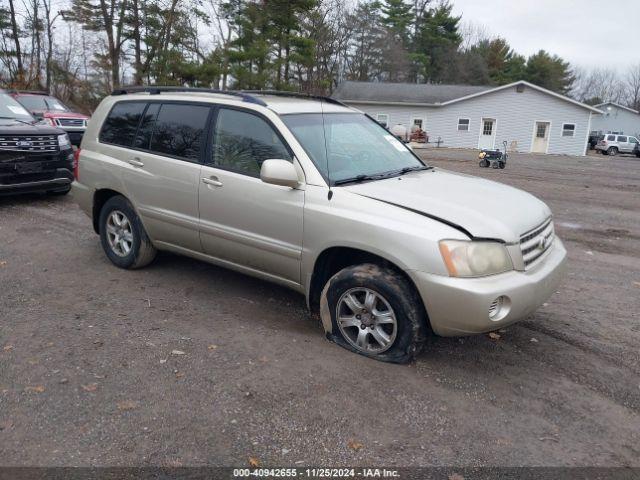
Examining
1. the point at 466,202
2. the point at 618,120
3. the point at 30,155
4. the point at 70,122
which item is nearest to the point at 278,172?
the point at 466,202

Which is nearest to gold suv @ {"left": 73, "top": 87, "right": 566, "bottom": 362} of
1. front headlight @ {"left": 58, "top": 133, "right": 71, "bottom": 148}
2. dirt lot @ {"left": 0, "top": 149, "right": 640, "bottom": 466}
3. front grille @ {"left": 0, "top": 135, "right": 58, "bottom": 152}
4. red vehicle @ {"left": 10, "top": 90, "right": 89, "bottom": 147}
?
dirt lot @ {"left": 0, "top": 149, "right": 640, "bottom": 466}

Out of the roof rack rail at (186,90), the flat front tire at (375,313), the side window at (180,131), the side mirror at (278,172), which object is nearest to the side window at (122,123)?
the roof rack rail at (186,90)

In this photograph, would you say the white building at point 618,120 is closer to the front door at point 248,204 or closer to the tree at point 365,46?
the tree at point 365,46

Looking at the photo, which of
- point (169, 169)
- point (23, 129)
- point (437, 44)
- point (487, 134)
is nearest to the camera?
point (169, 169)

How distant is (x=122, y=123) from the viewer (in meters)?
5.50

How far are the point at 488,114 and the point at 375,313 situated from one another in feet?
117

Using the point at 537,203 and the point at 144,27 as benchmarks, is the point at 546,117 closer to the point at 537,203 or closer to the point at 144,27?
the point at 144,27

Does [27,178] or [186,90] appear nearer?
[186,90]

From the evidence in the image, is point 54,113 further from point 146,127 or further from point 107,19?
point 107,19

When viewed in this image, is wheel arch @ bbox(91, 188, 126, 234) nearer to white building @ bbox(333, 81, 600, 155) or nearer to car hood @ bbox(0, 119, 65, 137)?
car hood @ bbox(0, 119, 65, 137)

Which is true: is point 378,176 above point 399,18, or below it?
below

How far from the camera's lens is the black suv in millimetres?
8133

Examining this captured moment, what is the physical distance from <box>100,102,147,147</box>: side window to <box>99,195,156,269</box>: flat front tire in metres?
0.61

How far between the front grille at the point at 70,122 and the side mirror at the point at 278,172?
11.5 meters
